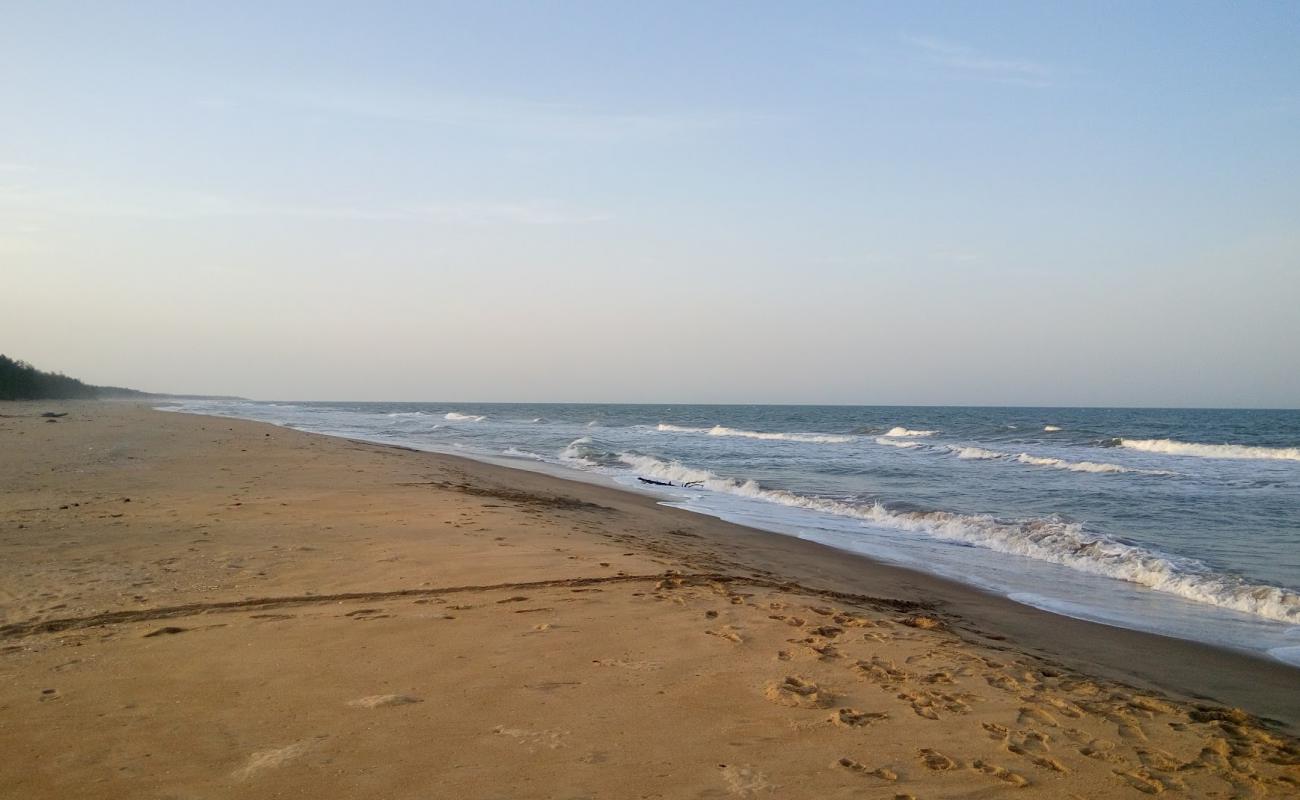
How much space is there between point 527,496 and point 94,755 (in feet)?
38.3

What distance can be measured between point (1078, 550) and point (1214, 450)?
97.2 ft

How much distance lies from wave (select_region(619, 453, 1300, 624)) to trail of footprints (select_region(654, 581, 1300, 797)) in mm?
5012

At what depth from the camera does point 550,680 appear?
4.71m

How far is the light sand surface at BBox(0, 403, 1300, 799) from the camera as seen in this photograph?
12.0 ft

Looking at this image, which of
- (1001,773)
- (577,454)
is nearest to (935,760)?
(1001,773)

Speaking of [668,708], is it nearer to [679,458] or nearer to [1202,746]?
[1202,746]

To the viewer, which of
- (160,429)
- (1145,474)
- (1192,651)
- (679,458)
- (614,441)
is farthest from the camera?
(614,441)

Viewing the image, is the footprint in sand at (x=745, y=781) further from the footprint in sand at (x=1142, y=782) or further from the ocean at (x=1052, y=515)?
the ocean at (x=1052, y=515)

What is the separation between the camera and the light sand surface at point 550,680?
364cm

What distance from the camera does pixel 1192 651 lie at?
728 centimetres

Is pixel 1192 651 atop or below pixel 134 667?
below

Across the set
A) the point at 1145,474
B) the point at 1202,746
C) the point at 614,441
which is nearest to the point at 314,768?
the point at 1202,746

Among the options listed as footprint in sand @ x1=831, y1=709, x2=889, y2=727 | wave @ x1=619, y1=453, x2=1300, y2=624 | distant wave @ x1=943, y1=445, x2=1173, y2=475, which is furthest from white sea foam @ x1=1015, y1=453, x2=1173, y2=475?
footprint in sand @ x1=831, y1=709, x2=889, y2=727

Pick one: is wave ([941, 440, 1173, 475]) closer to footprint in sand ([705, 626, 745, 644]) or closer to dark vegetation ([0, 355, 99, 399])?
footprint in sand ([705, 626, 745, 644])
